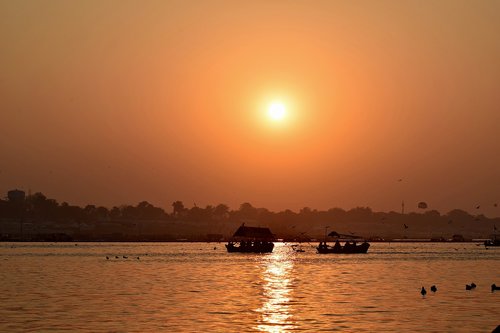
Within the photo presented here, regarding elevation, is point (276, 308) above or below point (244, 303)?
below

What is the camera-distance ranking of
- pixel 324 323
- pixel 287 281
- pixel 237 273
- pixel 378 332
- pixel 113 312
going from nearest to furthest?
pixel 378 332 < pixel 324 323 < pixel 113 312 < pixel 287 281 < pixel 237 273

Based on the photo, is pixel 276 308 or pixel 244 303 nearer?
pixel 276 308

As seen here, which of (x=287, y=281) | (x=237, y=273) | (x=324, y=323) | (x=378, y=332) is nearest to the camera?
(x=378, y=332)

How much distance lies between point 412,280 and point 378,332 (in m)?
54.9

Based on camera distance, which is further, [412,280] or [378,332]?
[412,280]

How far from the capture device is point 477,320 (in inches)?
2368

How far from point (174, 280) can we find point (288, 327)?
51539 mm

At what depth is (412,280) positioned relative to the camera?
10756 centimetres

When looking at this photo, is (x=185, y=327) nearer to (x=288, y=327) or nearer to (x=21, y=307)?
(x=288, y=327)

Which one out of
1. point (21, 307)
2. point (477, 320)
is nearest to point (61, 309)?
point (21, 307)

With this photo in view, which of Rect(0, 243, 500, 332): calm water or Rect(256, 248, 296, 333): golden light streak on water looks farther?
Rect(0, 243, 500, 332): calm water

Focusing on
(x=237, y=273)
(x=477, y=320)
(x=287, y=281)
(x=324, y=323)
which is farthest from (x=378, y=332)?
(x=237, y=273)

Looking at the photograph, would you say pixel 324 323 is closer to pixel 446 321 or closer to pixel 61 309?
pixel 446 321

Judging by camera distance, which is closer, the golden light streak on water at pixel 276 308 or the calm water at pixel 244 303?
the golden light streak on water at pixel 276 308
